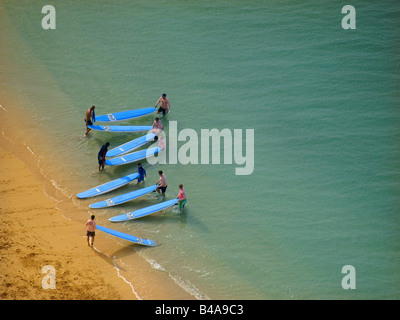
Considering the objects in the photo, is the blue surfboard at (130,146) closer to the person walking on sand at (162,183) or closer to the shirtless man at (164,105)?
the shirtless man at (164,105)

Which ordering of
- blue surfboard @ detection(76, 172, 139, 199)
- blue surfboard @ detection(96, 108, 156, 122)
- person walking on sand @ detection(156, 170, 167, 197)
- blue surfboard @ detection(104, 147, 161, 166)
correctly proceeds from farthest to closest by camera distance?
blue surfboard @ detection(96, 108, 156, 122) → blue surfboard @ detection(104, 147, 161, 166) → blue surfboard @ detection(76, 172, 139, 199) → person walking on sand @ detection(156, 170, 167, 197)

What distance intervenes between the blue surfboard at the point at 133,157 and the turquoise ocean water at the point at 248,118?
309 mm

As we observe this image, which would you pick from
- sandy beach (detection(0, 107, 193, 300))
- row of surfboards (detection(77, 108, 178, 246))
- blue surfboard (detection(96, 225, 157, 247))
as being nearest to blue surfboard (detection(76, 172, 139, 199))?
row of surfboards (detection(77, 108, 178, 246))

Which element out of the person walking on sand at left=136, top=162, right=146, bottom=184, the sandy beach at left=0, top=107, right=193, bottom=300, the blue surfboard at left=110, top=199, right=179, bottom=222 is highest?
the person walking on sand at left=136, top=162, right=146, bottom=184

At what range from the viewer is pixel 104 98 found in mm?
25906

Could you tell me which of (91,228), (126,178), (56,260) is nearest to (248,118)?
(126,178)

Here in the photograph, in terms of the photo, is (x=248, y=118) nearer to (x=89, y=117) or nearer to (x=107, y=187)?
(x=89, y=117)

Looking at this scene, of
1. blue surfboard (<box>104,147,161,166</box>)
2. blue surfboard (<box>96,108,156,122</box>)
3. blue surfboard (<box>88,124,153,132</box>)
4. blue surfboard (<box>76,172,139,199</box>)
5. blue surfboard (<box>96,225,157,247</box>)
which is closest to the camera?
blue surfboard (<box>96,225,157,247</box>)

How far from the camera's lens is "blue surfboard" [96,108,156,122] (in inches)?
947

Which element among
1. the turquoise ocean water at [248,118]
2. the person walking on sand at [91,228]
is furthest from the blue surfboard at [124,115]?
the person walking on sand at [91,228]

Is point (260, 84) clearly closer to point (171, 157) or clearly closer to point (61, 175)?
point (171, 157)

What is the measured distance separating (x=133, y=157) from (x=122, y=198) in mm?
2326

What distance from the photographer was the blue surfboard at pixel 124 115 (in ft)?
78.9

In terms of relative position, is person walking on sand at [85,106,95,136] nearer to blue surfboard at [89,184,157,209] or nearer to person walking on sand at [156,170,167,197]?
blue surfboard at [89,184,157,209]
